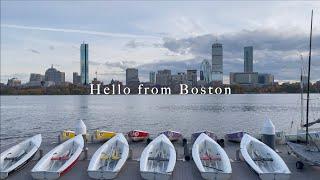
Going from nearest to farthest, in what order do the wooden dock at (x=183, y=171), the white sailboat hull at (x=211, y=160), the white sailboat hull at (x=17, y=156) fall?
the white sailboat hull at (x=211, y=160)
the wooden dock at (x=183, y=171)
the white sailboat hull at (x=17, y=156)

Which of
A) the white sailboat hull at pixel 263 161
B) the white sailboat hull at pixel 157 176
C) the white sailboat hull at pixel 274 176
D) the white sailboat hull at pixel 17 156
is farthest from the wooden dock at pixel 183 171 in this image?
the white sailboat hull at pixel 157 176

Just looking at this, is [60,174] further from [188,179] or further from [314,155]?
[314,155]

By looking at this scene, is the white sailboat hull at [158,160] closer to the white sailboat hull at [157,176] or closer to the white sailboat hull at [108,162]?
the white sailboat hull at [157,176]

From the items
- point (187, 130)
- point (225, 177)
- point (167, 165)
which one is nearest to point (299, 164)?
point (225, 177)

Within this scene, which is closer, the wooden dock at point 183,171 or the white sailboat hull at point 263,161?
the white sailboat hull at point 263,161

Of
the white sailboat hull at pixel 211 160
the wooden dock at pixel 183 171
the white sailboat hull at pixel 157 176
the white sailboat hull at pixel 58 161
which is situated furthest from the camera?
the wooden dock at pixel 183 171

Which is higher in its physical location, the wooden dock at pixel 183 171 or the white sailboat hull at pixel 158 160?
the white sailboat hull at pixel 158 160

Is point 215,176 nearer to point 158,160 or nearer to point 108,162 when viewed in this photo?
point 158,160
